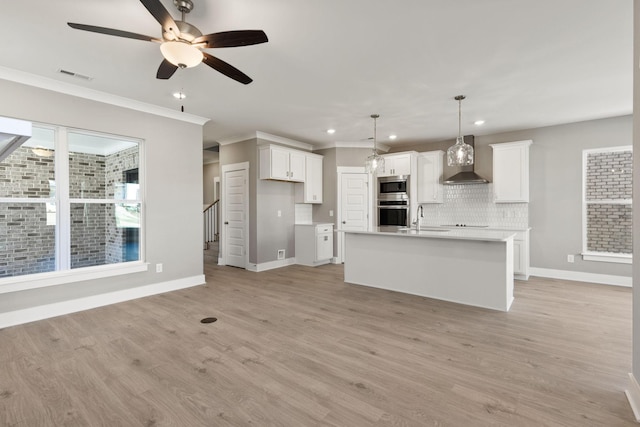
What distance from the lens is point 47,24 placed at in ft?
7.80

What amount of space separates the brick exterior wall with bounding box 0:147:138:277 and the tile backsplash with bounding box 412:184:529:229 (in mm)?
5381

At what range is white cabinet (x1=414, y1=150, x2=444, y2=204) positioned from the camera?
20.3 feet

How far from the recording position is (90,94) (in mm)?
3686

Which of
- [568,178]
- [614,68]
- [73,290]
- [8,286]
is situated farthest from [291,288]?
[568,178]

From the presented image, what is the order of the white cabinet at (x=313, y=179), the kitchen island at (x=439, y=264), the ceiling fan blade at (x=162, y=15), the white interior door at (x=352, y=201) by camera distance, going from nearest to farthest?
the ceiling fan blade at (x=162, y=15)
the kitchen island at (x=439, y=264)
the white cabinet at (x=313, y=179)
the white interior door at (x=352, y=201)

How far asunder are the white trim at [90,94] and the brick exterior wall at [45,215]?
67 centimetres

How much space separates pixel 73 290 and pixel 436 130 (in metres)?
6.04

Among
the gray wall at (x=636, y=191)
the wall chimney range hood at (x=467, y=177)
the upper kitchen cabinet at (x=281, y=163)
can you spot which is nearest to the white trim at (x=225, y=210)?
the upper kitchen cabinet at (x=281, y=163)

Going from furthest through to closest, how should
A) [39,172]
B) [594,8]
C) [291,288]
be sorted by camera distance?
[291,288], [39,172], [594,8]

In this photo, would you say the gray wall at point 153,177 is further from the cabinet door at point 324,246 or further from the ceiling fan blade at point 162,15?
the ceiling fan blade at point 162,15

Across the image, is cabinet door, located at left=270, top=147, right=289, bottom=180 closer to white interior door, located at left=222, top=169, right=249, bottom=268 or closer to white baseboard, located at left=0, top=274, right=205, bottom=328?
white interior door, located at left=222, top=169, right=249, bottom=268

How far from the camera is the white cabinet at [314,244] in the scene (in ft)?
20.7

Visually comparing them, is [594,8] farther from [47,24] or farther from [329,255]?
[329,255]

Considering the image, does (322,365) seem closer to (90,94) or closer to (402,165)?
(90,94)
